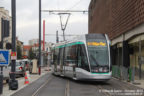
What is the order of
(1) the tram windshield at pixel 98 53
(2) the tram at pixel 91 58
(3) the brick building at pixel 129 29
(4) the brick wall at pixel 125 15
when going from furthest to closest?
1. (3) the brick building at pixel 129 29
2. (4) the brick wall at pixel 125 15
3. (1) the tram windshield at pixel 98 53
4. (2) the tram at pixel 91 58

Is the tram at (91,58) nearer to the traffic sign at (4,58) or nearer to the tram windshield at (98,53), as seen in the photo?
the tram windshield at (98,53)

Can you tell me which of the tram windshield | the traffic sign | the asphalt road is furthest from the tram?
the traffic sign

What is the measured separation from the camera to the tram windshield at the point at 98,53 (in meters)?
16.2

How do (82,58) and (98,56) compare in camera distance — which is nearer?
(98,56)

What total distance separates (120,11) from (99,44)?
1149cm

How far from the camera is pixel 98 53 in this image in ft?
54.2

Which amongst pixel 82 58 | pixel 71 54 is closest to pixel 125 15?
pixel 71 54

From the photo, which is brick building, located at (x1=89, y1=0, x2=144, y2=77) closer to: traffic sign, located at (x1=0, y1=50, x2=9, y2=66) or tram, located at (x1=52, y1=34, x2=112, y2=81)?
tram, located at (x1=52, y1=34, x2=112, y2=81)

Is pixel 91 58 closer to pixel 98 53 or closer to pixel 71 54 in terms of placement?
pixel 98 53

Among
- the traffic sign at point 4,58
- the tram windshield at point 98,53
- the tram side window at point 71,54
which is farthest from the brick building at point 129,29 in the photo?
the traffic sign at point 4,58

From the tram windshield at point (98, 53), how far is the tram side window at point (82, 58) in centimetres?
33

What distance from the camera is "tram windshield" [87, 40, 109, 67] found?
639 inches

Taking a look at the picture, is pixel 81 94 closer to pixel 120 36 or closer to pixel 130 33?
pixel 130 33

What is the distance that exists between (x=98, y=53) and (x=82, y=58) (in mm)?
1096
